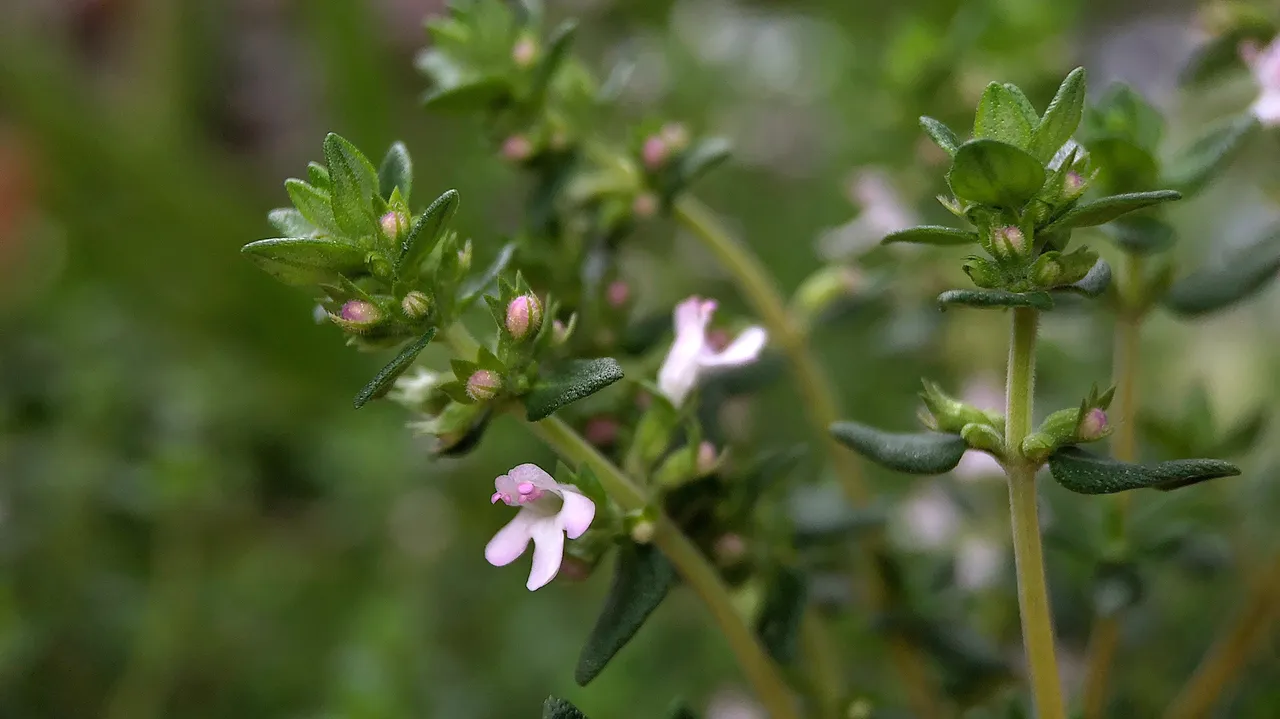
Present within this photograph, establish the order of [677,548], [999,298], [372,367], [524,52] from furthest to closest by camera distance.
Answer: [372,367]
[524,52]
[677,548]
[999,298]

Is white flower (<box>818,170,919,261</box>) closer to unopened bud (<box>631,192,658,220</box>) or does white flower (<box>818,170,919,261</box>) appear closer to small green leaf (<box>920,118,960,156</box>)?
unopened bud (<box>631,192,658,220</box>)

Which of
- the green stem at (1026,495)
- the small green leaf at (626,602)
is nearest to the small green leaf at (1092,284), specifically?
the green stem at (1026,495)

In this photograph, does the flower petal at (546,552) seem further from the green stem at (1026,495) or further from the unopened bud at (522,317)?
the green stem at (1026,495)

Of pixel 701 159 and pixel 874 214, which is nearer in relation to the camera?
pixel 701 159

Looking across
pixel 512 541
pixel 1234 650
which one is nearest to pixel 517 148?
pixel 512 541

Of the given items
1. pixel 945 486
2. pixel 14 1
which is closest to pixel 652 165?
pixel 945 486

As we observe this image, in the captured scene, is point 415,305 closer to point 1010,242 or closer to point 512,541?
point 512,541
